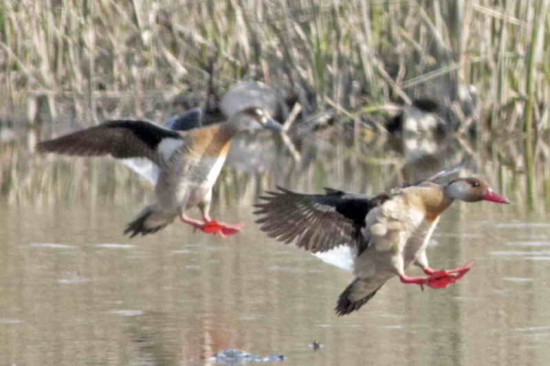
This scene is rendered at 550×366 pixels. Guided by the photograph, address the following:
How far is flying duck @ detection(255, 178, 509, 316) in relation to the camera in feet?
20.7

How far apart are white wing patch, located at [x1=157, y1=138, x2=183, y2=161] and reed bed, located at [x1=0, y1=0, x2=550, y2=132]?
29.8 feet

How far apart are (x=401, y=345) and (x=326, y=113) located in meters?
11.1

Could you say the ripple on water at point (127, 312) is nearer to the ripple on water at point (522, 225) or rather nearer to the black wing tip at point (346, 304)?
the black wing tip at point (346, 304)

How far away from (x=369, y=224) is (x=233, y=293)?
1460 millimetres

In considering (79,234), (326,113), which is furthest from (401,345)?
(326,113)

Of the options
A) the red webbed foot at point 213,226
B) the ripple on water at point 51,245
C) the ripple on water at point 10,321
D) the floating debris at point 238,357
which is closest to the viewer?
the floating debris at point 238,357

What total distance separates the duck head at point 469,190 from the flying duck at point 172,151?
1.20 metres

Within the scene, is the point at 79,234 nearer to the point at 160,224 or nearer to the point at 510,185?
the point at 160,224

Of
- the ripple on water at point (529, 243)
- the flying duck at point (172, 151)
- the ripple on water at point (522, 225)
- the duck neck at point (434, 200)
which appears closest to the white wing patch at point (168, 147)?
the flying duck at point (172, 151)

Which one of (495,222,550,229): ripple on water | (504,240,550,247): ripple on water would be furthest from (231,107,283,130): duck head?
(495,222,550,229): ripple on water

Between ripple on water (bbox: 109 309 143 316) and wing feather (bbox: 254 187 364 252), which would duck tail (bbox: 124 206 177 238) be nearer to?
ripple on water (bbox: 109 309 143 316)

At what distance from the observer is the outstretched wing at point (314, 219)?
644 centimetres

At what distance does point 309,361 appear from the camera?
6.00 m

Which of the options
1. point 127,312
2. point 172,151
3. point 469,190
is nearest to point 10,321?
point 127,312
